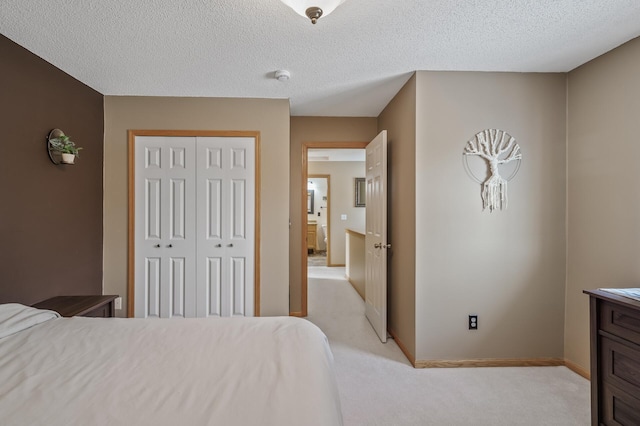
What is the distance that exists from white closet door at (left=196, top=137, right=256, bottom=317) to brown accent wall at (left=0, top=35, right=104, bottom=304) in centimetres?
93

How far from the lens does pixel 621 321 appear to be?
156 cm

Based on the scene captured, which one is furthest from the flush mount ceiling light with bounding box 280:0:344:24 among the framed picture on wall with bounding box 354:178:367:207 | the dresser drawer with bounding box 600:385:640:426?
the framed picture on wall with bounding box 354:178:367:207

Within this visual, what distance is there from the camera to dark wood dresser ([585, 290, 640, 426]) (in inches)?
59.0

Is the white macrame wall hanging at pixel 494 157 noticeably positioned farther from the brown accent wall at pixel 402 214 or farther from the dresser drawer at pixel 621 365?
the dresser drawer at pixel 621 365

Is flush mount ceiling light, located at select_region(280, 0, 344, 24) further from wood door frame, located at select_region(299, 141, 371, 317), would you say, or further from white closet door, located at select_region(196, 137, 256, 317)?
wood door frame, located at select_region(299, 141, 371, 317)

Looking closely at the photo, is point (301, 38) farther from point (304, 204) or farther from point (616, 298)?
point (616, 298)

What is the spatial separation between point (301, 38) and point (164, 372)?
2.00m

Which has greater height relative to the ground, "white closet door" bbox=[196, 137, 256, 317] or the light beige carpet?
"white closet door" bbox=[196, 137, 256, 317]

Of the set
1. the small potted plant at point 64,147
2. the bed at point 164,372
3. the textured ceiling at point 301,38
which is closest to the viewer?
the bed at point 164,372

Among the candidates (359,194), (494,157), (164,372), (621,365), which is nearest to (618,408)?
(621,365)

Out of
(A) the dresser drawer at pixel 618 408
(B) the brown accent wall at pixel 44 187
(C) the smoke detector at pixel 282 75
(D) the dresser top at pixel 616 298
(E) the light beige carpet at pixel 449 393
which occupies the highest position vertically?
(C) the smoke detector at pixel 282 75

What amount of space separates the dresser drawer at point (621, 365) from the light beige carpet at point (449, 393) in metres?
0.45

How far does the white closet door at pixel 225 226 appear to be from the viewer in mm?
3049

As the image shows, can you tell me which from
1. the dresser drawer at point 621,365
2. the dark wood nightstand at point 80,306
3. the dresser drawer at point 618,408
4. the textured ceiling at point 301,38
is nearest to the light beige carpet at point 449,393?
the dresser drawer at point 618,408
